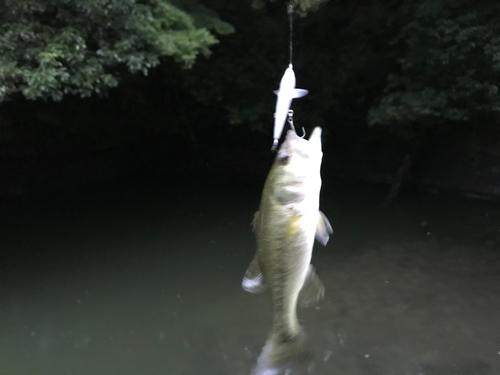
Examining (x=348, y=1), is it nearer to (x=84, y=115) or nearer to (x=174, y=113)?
(x=174, y=113)

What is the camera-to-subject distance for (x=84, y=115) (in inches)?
300

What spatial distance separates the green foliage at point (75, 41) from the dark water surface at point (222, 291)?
76.2 inches

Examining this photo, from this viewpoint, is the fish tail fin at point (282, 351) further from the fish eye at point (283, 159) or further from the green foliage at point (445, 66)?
the green foliage at point (445, 66)

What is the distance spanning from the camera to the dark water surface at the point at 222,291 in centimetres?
342

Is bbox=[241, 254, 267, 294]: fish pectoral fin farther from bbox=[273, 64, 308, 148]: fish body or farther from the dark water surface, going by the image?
the dark water surface

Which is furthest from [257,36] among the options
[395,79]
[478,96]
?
[478,96]

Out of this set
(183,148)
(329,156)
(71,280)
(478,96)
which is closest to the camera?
(71,280)

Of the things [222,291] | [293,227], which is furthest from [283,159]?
[222,291]

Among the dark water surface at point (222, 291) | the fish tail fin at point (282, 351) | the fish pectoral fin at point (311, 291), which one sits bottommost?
the dark water surface at point (222, 291)

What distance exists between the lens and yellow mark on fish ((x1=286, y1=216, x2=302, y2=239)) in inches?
40.3

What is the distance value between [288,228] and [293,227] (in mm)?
11

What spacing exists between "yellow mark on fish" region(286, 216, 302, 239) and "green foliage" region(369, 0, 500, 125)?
4.60 m

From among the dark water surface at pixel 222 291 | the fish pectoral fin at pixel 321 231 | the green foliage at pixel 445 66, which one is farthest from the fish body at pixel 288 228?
the green foliage at pixel 445 66

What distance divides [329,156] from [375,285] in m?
4.23
